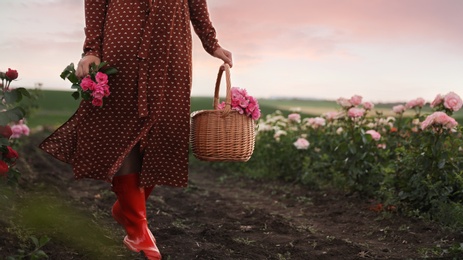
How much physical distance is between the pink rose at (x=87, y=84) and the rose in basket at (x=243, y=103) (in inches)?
27.6

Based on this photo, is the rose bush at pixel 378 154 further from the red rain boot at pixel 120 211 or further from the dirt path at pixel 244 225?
the red rain boot at pixel 120 211

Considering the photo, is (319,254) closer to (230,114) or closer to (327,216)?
(230,114)

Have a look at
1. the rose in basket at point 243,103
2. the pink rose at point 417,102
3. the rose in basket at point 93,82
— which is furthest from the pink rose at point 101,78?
the pink rose at point 417,102

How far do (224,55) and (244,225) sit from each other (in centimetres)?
140

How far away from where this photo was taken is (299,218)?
481 cm

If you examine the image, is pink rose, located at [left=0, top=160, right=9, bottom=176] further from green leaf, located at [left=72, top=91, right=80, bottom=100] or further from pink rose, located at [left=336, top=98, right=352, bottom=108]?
pink rose, located at [left=336, top=98, right=352, bottom=108]

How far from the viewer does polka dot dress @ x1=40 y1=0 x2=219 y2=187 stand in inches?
118

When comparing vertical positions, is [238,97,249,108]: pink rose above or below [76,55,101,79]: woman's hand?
below


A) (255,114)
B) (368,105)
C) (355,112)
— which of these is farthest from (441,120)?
(255,114)

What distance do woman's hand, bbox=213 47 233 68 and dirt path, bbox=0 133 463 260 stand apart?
101 cm

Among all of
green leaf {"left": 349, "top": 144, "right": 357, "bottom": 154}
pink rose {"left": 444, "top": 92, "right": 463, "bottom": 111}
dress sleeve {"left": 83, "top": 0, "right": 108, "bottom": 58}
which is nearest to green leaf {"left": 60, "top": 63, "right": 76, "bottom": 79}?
dress sleeve {"left": 83, "top": 0, "right": 108, "bottom": 58}

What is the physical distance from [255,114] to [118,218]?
94 centimetres

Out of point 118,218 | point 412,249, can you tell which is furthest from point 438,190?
point 118,218

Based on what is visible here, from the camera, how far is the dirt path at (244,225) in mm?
3354
